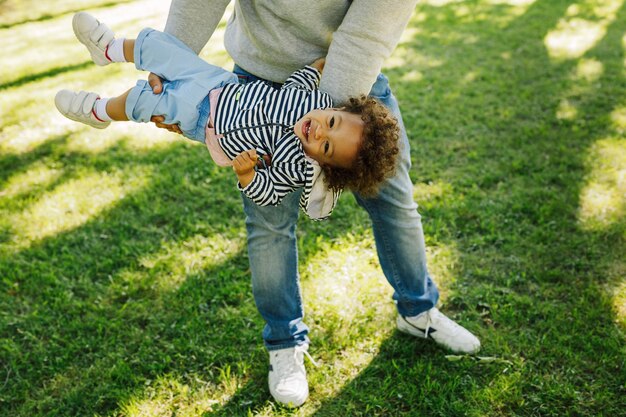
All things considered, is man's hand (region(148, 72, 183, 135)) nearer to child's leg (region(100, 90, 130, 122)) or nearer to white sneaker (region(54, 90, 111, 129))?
child's leg (region(100, 90, 130, 122))

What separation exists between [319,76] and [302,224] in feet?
5.12

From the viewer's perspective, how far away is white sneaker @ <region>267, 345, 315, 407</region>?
2.35m

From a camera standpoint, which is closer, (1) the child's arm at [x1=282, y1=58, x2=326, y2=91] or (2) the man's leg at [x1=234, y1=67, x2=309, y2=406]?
(1) the child's arm at [x1=282, y1=58, x2=326, y2=91]

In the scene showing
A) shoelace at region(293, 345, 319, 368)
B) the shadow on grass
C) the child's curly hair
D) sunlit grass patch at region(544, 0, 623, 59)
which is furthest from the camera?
the shadow on grass

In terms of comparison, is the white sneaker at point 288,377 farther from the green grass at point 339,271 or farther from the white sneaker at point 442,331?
the white sneaker at point 442,331

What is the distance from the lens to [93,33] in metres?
2.37

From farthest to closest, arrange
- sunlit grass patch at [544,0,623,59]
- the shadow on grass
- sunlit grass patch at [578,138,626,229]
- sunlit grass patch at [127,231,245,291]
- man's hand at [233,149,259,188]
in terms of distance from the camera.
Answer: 1. the shadow on grass
2. sunlit grass patch at [544,0,623,59]
3. sunlit grass patch at [578,138,626,229]
4. sunlit grass patch at [127,231,245,291]
5. man's hand at [233,149,259,188]

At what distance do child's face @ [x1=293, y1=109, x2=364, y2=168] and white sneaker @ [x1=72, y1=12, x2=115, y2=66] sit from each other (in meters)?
0.99

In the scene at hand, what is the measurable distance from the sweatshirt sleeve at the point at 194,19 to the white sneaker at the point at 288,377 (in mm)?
1361

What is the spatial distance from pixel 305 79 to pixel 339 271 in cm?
135

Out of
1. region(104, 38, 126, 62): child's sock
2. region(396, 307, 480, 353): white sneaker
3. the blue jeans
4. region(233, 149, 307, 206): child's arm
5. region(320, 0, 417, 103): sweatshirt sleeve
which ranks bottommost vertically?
region(396, 307, 480, 353): white sneaker

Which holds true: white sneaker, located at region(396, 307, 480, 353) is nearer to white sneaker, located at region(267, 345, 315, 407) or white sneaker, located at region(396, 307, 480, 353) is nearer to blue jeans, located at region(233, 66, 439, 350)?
blue jeans, located at region(233, 66, 439, 350)

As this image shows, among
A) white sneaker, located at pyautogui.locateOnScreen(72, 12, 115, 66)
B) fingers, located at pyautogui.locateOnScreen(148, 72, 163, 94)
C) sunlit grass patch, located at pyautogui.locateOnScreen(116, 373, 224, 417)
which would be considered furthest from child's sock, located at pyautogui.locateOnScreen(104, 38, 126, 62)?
sunlit grass patch, located at pyautogui.locateOnScreen(116, 373, 224, 417)

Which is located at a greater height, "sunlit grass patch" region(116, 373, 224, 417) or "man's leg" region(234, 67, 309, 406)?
"man's leg" region(234, 67, 309, 406)
